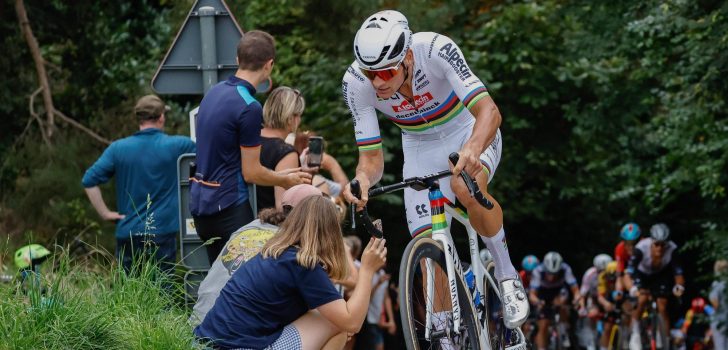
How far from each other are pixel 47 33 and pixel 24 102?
1.54 meters

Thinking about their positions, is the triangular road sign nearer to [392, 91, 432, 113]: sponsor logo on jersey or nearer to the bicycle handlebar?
[392, 91, 432, 113]: sponsor logo on jersey

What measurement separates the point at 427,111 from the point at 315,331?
4.86 feet

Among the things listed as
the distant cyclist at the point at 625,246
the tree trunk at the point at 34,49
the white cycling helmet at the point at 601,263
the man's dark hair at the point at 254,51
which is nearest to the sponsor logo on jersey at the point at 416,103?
the man's dark hair at the point at 254,51

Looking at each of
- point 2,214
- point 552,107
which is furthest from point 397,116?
point 552,107

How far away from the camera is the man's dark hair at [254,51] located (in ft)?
28.4

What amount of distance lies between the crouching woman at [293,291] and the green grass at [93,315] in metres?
0.25

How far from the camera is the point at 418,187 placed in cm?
754

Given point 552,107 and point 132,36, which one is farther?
point 552,107

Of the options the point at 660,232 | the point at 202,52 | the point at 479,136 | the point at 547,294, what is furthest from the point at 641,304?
the point at 479,136

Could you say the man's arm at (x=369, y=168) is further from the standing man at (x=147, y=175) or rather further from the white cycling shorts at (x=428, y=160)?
the standing man at (x=147, y=175)

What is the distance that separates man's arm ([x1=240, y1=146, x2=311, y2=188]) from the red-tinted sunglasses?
1423 millimetres

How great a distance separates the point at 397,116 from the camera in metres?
8.07

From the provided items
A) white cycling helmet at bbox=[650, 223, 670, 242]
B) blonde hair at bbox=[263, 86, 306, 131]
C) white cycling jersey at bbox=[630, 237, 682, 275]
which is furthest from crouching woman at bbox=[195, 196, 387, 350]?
white cycling jersey at bbox=[630, 237, 682, 275]

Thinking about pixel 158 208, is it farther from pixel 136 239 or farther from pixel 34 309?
pixel 34 309
